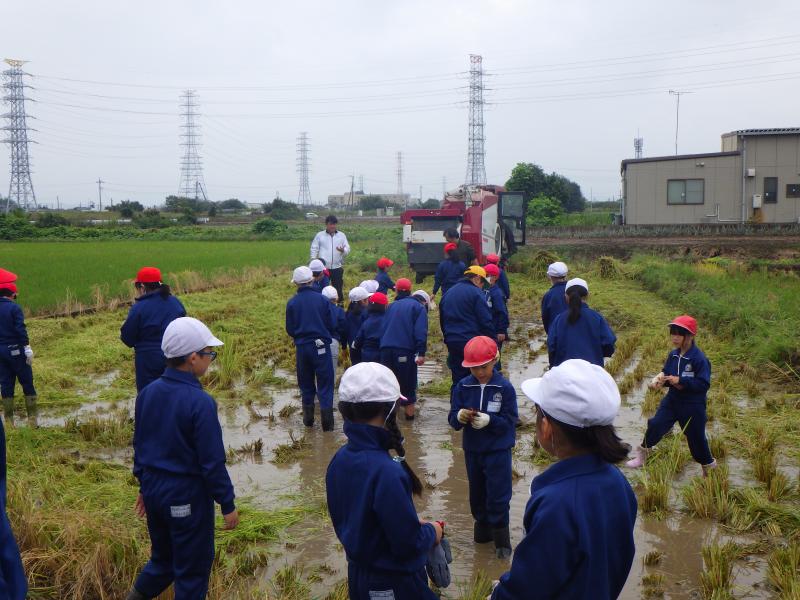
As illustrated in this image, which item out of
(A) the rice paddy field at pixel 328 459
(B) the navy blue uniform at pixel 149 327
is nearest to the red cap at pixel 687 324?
(A) the rice paddy field at pixel 328 459

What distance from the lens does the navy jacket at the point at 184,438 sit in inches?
161

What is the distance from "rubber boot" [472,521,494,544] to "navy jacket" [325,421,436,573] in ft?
8.38

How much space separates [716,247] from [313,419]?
19798mm

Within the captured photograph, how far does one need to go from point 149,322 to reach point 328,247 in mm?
7447

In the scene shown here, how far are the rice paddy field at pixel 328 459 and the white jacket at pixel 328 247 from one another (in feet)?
5.36

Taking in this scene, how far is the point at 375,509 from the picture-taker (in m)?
3.14

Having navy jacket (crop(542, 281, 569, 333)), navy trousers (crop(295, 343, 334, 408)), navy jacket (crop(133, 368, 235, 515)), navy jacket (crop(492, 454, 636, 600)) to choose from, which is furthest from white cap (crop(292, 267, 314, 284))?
navy jacket (crop(492, 454, 636, 600))

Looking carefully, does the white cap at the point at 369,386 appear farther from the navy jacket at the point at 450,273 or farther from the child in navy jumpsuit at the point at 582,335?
the navy jacket at the point at 450,273

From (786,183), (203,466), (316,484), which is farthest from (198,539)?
(786,183)

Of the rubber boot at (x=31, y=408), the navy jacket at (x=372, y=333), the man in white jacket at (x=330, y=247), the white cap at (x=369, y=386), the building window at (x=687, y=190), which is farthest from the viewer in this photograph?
the building window at (x=687, y=190)

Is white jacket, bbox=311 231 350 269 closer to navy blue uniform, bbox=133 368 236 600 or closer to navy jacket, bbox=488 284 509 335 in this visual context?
navy jacket, bbox=488 284 509 335

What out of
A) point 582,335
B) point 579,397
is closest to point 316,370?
point 582,335

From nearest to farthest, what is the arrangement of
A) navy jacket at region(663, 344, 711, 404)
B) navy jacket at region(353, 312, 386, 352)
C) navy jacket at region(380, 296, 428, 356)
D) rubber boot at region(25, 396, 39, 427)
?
1. navy jacket at region(663, 344, 711, 404)
2. navy jacket at region(380, 296, 428, 356)
3. navy jacket at region(353, 312, 386, 352)
4. rubber boot at region(25, 396, 39, 427)

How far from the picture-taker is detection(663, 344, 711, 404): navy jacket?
648 centimetres
